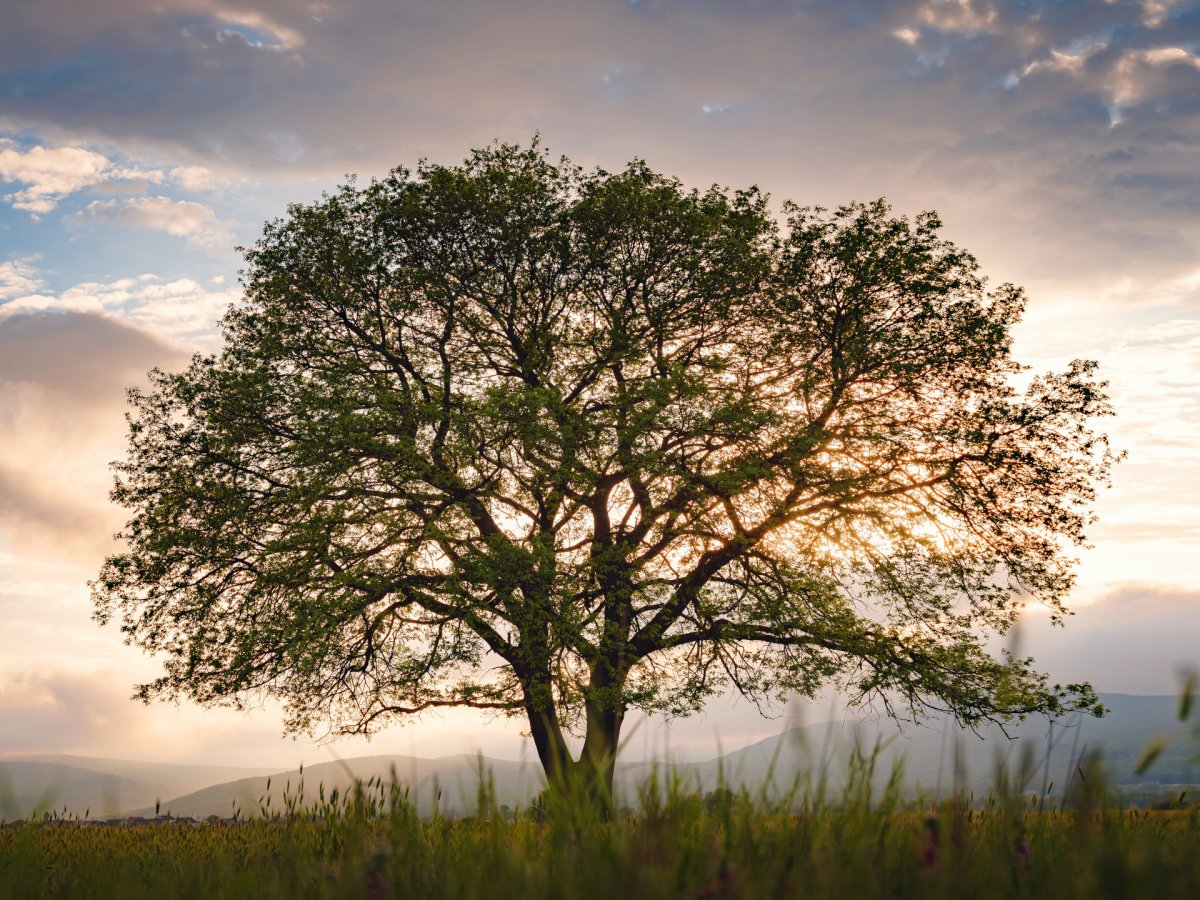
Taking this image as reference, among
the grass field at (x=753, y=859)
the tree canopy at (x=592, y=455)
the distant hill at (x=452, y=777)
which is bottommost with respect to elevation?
the grass field at (x=753, y=859)

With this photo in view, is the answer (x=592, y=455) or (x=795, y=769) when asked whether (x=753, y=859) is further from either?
(x=592, y=455)

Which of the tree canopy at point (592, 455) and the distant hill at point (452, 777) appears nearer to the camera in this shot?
the distant hill at point (452, 777)

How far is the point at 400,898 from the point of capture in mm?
3914

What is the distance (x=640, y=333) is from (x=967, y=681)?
1072cm

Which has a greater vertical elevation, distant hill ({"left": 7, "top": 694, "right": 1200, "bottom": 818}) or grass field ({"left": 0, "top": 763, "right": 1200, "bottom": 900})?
distant hill ({"left": 7, "top": 694, "right": 1200, "bottom": 818})

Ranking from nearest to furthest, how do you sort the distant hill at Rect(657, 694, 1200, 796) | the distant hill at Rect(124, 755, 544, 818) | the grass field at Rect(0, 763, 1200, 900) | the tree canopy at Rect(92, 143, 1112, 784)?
the grass field at Rect(0, 763, 1200, 900) < the distant hill at Rect(657, 694, 1200, 796) < the distant hill at Rect(124, 755, 544, 818) < the tree canopy at Rect(92, 143, 1112, 784)

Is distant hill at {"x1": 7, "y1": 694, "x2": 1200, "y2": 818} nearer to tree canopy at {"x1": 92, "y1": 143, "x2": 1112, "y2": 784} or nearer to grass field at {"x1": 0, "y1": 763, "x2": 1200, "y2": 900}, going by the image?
grass field at {"x1": 0, "y1": 763, "x2": 1200, "y2": 900}

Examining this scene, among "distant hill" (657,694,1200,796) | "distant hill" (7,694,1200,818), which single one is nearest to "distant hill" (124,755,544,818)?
"distant hill" (7,694,1200,818)

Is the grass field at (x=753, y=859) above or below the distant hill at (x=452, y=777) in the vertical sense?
below

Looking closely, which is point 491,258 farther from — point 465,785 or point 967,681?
point 465,785

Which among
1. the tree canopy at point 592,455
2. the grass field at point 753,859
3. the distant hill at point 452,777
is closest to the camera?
the grass field at point 753,859

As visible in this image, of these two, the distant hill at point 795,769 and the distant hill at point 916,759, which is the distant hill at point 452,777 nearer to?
the distant hill at point 795,769

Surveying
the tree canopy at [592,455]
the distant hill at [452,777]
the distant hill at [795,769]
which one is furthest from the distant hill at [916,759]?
the tree canopy at [592,455]

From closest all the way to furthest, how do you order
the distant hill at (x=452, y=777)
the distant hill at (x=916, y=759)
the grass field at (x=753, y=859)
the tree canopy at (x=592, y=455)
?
the grass field at (x=753, y=859) → the distant hill at (x=916, y=759) → the distant hill at (x=452, y=777) → the tree canopy at (x=592, y=455)
